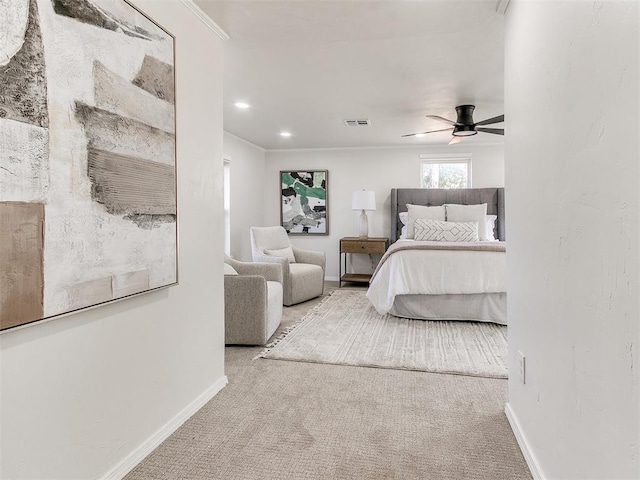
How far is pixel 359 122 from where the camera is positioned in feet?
15.7

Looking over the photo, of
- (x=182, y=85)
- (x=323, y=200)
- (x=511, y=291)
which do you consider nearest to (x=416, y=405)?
(x=511, y=291)

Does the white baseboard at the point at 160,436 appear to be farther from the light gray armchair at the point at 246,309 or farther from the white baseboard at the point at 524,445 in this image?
the white baseboard at the point at 524,445

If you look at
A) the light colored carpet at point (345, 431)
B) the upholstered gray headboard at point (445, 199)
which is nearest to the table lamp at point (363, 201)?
the upholstered gray headboard at point (445, 199)

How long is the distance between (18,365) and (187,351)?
96cm

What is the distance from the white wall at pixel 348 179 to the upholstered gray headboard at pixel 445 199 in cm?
25

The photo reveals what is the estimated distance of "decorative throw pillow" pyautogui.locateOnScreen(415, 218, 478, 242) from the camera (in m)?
5.21

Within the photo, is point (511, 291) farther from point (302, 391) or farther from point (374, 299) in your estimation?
point (374, 299)

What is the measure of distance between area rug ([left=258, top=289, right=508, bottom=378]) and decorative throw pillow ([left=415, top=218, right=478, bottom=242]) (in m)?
1.50

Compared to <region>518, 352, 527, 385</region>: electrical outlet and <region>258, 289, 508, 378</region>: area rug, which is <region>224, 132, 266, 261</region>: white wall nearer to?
<region>258, 289, 508, 378</region>: area rug

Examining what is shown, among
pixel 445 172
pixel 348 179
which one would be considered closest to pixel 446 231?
pixel 445 172

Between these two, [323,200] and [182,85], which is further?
[323,200]

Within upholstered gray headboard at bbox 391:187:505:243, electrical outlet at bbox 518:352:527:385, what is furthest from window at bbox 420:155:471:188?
electrical outlet at bbox 518:352:527:385

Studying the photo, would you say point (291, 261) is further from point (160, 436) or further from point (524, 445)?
point (524, 445)

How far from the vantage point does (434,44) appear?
2.65m
